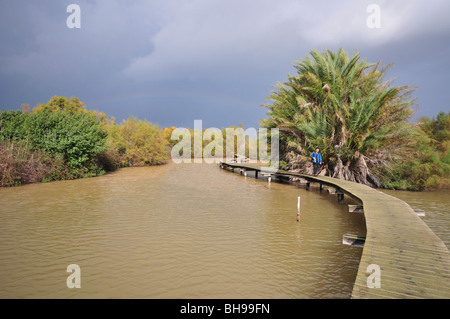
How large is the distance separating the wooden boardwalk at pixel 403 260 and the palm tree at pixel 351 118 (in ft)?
30.9

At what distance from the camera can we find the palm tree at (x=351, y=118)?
15.6 meters

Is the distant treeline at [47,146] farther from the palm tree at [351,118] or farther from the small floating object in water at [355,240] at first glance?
the small floating object in water at [355,240]

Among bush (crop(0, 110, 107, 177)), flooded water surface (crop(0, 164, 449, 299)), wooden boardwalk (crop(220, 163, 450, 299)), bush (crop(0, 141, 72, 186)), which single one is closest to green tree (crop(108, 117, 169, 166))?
bush (crop(0, 110, 107, 177))

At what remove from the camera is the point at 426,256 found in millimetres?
4730

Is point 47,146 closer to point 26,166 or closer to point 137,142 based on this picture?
point 26,166

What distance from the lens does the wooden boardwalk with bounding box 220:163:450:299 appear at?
368 centimetres

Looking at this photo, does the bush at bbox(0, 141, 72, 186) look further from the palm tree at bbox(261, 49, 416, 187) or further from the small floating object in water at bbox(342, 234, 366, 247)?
the small floating object in water at bbox(342, 234, 366, 247)

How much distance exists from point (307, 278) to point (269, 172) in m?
13.7

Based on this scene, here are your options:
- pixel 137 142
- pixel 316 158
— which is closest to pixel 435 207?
pixel 316 158

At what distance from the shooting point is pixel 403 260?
4.58m

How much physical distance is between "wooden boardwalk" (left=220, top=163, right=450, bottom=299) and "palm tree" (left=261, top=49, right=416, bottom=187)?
9.41m

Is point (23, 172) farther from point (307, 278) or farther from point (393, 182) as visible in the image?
point (393, 182)

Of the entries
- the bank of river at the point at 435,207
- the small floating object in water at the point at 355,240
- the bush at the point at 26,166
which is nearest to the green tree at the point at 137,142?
the bush at the point at 26,166
